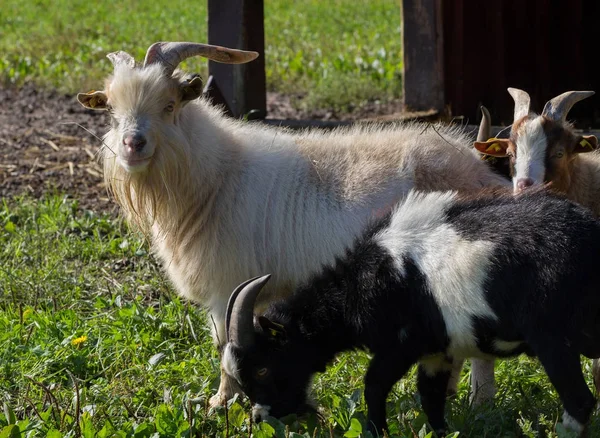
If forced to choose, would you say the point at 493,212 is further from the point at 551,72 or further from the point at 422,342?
the point at 551,72

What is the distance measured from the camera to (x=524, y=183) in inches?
205

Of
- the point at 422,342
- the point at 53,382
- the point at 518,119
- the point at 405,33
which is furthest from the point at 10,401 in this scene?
the point at 405,33

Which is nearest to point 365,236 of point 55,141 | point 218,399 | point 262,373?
point 262,373

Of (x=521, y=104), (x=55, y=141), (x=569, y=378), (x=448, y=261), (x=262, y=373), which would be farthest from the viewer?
(x=55, y=141)

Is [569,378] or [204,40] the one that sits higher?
[204,40]

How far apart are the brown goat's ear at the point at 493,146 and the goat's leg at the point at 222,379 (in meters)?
1.72

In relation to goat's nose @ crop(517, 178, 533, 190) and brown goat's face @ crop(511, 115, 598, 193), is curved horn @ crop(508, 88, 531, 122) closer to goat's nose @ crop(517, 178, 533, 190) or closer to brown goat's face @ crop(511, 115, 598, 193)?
brown goat's face @ crop(511, 115, 598, 193)

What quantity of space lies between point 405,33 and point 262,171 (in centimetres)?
310

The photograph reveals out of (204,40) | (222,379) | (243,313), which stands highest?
(204,40)

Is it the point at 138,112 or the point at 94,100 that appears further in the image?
the point at 94,100

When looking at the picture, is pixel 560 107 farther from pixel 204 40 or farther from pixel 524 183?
pixel 204 40

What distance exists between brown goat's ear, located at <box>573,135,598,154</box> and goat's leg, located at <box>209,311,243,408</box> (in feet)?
7.37

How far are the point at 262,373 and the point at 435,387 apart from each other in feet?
2.66

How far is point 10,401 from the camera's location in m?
4.91
